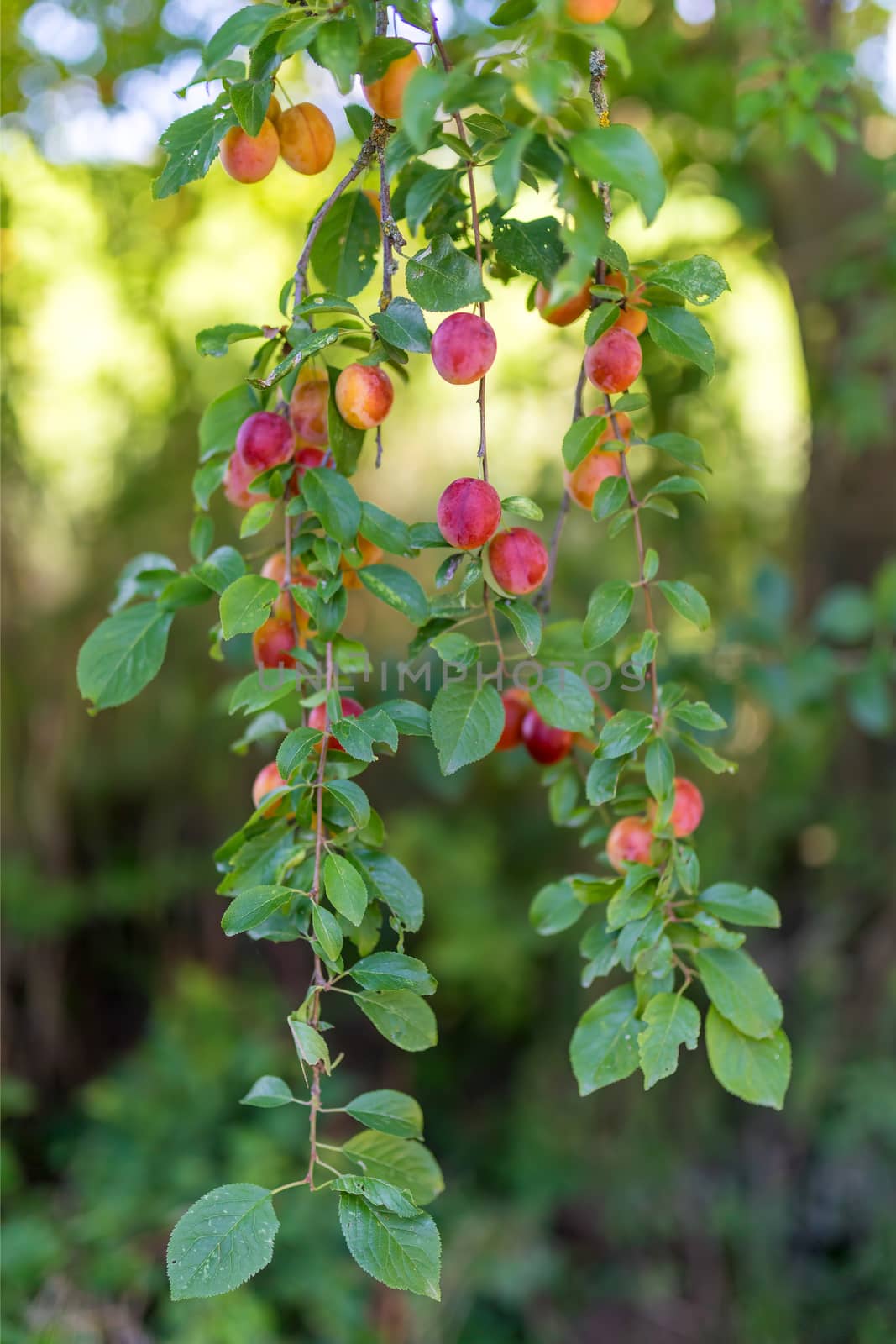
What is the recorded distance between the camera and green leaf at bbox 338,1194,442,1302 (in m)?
0.39

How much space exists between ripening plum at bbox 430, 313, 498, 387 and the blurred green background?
0.59 metres

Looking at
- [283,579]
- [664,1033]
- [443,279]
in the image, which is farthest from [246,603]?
[664,1033]

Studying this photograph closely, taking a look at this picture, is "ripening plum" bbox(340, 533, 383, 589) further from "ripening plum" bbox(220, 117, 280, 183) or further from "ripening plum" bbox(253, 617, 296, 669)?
"ripening plum" bbox(220, 117, 280, 183)

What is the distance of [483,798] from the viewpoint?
6.55 ft

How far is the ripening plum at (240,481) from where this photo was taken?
1.64 ft

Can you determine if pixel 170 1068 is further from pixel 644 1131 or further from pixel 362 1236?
pixel 362 1236

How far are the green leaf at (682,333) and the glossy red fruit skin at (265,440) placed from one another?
0.18 metres

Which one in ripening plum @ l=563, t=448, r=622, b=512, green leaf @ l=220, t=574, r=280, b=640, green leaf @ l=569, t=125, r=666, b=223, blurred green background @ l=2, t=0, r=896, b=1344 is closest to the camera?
green leaf @ l=569, t=125, r=666, b=223

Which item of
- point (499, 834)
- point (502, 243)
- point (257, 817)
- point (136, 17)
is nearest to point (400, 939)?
point (257, 817)

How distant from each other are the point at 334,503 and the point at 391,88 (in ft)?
0.60

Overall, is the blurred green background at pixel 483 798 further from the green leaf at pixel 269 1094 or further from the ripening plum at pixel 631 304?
the green leaf at pixel 269 1094

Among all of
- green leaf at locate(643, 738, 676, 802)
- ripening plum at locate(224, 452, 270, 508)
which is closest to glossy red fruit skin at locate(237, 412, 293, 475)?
ripening plum at locate(224, 452, 270, 508)

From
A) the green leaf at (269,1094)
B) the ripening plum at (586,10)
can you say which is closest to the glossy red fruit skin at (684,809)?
the green leaf at (269,1094)

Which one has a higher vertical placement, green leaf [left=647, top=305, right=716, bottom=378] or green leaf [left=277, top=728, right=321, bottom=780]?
green leaf [left=647, top=305, right=716, bottom=378]
